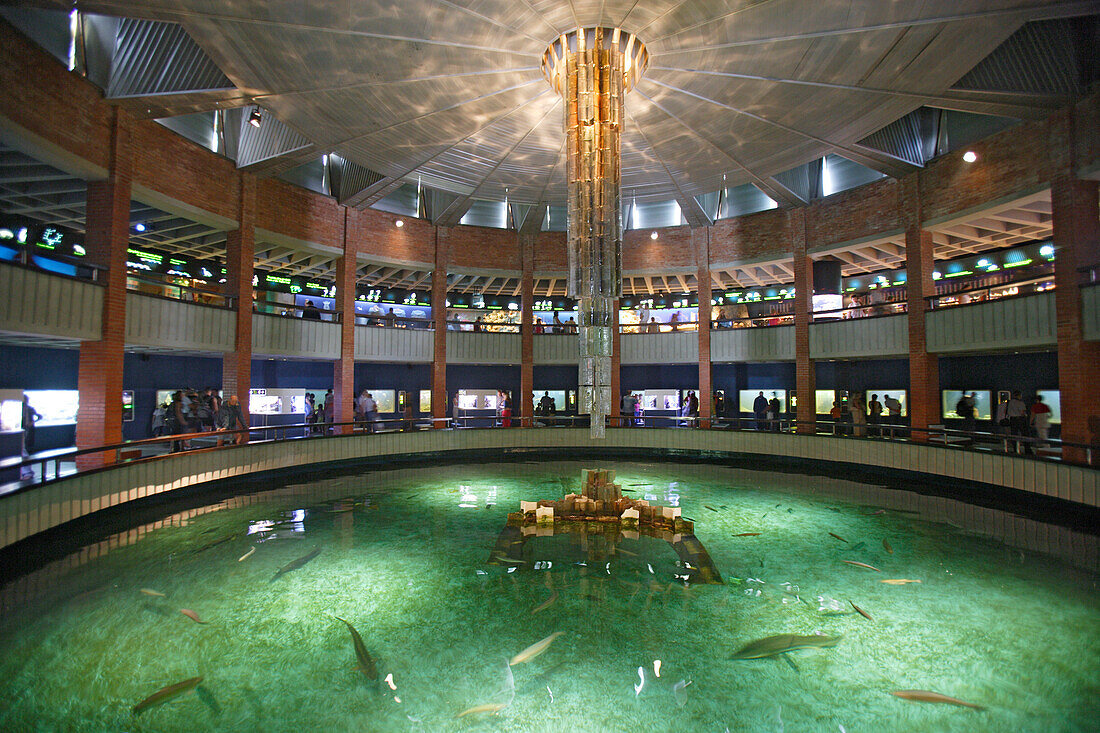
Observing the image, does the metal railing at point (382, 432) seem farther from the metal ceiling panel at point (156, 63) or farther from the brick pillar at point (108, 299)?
the metal ceiling panel at point (156, 63)

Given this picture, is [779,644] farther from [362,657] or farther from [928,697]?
[362,657]

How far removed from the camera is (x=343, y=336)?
17.3 m

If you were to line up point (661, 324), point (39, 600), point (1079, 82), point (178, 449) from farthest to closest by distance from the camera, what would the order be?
point (661, 324)
point (178, 449)
point (1079, 82)
point (39, 600)

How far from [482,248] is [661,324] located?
7.85 m

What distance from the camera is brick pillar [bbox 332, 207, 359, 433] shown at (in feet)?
56.3

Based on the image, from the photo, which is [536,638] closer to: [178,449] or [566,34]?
[566,34]

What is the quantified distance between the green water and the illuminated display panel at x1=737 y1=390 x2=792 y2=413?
41.3 ft

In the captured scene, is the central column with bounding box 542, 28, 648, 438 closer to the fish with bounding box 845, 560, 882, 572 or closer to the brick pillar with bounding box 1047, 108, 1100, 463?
the fish with bounding box 845, 560, 882, 572

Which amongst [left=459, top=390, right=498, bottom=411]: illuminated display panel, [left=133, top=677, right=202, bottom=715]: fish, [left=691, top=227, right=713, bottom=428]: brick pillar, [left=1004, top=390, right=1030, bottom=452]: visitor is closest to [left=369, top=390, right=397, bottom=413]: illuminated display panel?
[left=459, top=390, right=498, bottom=411]: illuminated display panel

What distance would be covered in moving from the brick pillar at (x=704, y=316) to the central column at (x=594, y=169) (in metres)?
9.50

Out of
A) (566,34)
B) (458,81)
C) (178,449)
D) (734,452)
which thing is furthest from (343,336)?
(734,452)

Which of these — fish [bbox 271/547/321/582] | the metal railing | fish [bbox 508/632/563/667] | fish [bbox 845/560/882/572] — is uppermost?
the metal railing

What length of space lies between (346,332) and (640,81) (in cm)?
1207

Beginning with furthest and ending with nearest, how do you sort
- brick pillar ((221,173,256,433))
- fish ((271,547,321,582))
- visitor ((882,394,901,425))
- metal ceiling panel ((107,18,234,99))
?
visitor ((882,394,901,425)) → brick pillar ((221,173,256,433)) → metal ceiling panel ((107,18,234,99)) → fish ((271,547,321,582))
